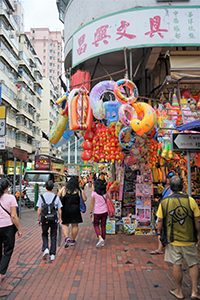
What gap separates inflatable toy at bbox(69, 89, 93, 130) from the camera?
7.83 meters

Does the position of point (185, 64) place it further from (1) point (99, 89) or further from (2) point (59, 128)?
(2) point (59, 128)

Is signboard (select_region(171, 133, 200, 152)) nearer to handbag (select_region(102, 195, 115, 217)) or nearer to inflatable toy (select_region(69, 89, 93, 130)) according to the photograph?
handbag (select_region(102, 195, 115, 217))

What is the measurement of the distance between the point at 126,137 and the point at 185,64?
3195 millimetres

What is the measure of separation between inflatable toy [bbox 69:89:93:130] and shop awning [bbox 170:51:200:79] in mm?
2879

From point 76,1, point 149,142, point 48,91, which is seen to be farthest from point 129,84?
point 48,91

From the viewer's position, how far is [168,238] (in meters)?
3.68

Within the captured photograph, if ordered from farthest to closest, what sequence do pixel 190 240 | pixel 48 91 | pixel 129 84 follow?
pixel 48 91 → pixel 129 84 → pixel 190 240

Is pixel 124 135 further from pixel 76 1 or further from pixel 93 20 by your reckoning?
pixel 76 1

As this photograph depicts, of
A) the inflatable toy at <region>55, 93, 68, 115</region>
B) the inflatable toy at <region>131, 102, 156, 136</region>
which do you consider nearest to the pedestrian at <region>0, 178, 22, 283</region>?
the inflatable toy at <region>131, 102, 156, 136</region>

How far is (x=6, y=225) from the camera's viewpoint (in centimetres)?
423

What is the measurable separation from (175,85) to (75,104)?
357cm

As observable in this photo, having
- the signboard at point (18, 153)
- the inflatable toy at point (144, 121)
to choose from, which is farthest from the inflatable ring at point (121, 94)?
the signboard at point (18, 153)

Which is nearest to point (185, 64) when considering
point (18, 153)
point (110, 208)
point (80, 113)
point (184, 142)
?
point (80, 113)

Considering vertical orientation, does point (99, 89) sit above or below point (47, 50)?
below
